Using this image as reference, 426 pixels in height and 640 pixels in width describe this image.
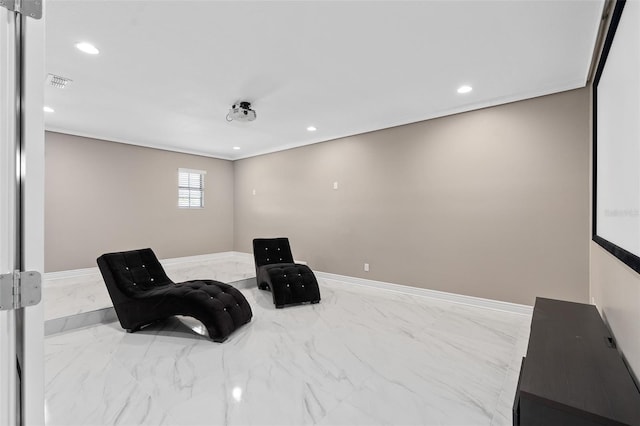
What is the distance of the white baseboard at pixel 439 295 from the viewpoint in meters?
3.55

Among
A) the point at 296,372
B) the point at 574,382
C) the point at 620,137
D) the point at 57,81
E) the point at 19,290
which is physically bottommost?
the point at 296,372

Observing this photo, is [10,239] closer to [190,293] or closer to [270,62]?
[190,293]

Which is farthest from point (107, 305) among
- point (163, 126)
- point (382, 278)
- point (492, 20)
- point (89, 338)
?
point (492, 20)

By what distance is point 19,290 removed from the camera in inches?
36.1

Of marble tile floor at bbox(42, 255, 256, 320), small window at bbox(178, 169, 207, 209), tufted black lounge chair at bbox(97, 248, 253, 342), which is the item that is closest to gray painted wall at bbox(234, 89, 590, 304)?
marble tile floor at bbox(42, 255, 256, 320)

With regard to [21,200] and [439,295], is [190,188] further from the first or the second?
[21,200]

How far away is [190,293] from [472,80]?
3538mm

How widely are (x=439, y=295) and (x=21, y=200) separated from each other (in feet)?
13.9

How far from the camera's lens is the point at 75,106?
3.93 meters

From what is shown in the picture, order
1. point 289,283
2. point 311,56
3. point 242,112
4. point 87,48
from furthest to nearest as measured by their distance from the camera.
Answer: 1. point 289,283
2. point 242,112
3. point 311,56
4. point 87,48

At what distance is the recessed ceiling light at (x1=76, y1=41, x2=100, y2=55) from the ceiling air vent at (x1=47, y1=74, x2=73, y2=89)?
786 millimetres

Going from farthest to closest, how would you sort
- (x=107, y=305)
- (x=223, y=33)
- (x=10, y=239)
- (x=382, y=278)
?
(x=382, y=278) < (x=107, y=305) < (x=223, y=33) < (x=10, y=239)

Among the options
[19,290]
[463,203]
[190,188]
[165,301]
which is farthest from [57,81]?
[463,203]

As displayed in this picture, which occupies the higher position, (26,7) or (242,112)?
(242,112)
